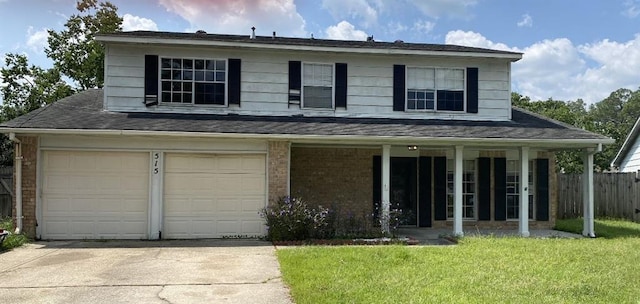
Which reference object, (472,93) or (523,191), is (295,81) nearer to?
(472,93)

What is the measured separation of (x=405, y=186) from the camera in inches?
548

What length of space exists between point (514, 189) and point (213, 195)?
8.48 metres

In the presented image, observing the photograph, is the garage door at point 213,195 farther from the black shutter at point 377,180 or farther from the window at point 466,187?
the window at point 466,187

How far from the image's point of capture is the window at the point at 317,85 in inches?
499

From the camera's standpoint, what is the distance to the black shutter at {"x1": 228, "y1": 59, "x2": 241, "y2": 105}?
12.3 m

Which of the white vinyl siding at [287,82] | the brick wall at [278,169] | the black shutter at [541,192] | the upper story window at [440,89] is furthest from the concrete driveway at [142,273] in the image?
the black shutter at [541,192]

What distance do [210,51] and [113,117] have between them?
9.27ft

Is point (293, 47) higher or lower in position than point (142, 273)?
higher

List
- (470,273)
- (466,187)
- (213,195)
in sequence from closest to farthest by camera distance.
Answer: (470,273) < (213,195) < (466,187)

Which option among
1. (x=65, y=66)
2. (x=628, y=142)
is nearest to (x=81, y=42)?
(x=65, y=66)

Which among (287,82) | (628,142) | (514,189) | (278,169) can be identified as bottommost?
(514,189)

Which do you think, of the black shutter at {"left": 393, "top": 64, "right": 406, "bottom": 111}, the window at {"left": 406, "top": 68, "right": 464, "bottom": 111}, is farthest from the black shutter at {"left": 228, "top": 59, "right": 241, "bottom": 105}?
the window at {"left": 406, "top": 68, "right": 464, "bottom": 111}

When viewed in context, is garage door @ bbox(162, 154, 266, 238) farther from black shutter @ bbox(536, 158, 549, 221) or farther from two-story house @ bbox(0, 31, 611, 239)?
black shutter @ bbox(536, 158, 549, 221)

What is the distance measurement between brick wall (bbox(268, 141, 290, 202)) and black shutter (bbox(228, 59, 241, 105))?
189cm
